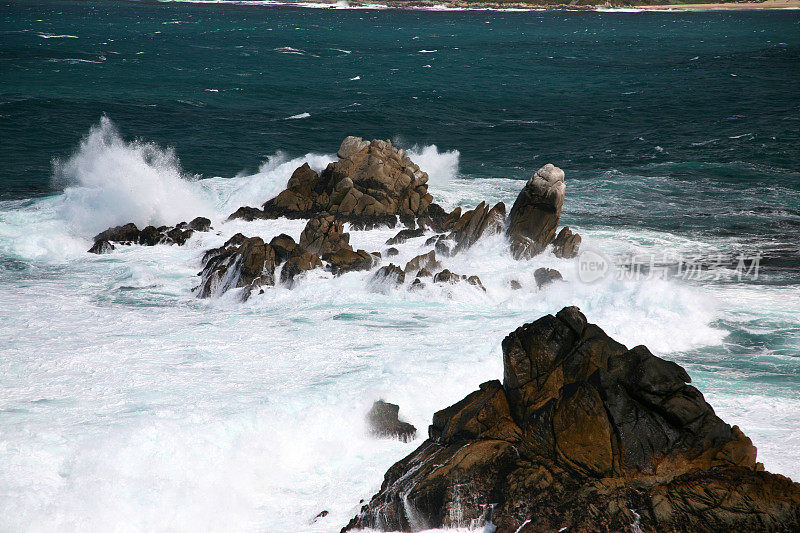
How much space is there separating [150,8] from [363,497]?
651 feet

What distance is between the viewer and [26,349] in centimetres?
1645

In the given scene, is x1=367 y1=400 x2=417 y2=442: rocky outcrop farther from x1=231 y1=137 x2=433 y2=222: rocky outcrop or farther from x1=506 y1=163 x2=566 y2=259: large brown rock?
x1=231 y1=137 x2=433 y2=222: rocky outcrop

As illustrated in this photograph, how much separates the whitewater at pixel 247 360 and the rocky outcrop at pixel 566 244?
0.41 m

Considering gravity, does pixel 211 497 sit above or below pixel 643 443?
below

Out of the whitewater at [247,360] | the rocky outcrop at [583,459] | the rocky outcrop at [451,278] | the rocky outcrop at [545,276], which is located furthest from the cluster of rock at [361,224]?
the rocky outcrop at [583,459]

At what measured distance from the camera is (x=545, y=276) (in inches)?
827

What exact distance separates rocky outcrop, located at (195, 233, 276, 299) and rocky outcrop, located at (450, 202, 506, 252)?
6.93 metres

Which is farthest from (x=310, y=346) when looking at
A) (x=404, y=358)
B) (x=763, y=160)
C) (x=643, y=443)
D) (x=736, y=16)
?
(x=736, y=16)

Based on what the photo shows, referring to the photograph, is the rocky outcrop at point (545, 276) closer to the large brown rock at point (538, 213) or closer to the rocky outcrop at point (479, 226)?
the large brown rock at point (538, 213)

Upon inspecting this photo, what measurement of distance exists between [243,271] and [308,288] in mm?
2156

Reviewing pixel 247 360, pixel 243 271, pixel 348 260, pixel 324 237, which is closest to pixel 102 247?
pixel 243 271

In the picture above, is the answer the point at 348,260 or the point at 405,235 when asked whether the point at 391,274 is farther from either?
the point at 405,235

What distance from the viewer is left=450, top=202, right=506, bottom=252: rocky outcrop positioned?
24.0m

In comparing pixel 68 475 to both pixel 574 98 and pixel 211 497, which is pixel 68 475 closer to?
pixel 211 497
